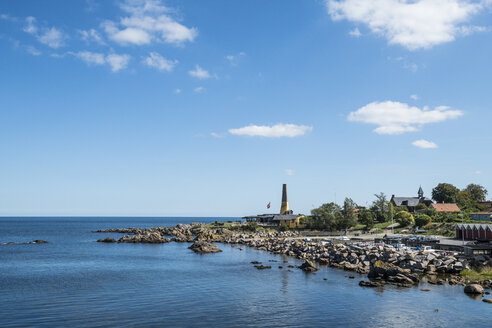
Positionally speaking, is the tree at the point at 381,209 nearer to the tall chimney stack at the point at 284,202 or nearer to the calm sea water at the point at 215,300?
the tall chimney stack at the point at 284,202

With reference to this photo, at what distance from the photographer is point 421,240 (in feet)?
278

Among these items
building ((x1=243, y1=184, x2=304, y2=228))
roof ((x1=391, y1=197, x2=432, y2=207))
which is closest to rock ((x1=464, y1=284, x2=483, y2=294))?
building ((x1=243, y1=184, x2=304, y2=228))

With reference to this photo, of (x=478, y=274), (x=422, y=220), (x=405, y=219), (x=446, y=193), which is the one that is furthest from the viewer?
(x=446, y=193)

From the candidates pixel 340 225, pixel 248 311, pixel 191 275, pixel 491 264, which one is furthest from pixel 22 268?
pixel 340 225

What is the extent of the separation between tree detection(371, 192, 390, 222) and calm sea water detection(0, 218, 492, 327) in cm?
7941

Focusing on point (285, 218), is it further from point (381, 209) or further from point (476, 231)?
point (476, 231)

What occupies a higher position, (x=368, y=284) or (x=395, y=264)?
(x=395, y=264)

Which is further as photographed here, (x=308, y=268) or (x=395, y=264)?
(x=308, y=268)

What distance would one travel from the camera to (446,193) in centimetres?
15750

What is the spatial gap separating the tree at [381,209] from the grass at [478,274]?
80.2m

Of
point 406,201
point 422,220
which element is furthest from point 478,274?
point 406,201

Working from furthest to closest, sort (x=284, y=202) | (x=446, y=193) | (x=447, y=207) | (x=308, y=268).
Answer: (x=446, y=193), (x=284, y=202), (x=447, y=207), (x=308, y=268)

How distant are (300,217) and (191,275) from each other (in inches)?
3438

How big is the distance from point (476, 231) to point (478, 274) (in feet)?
123
